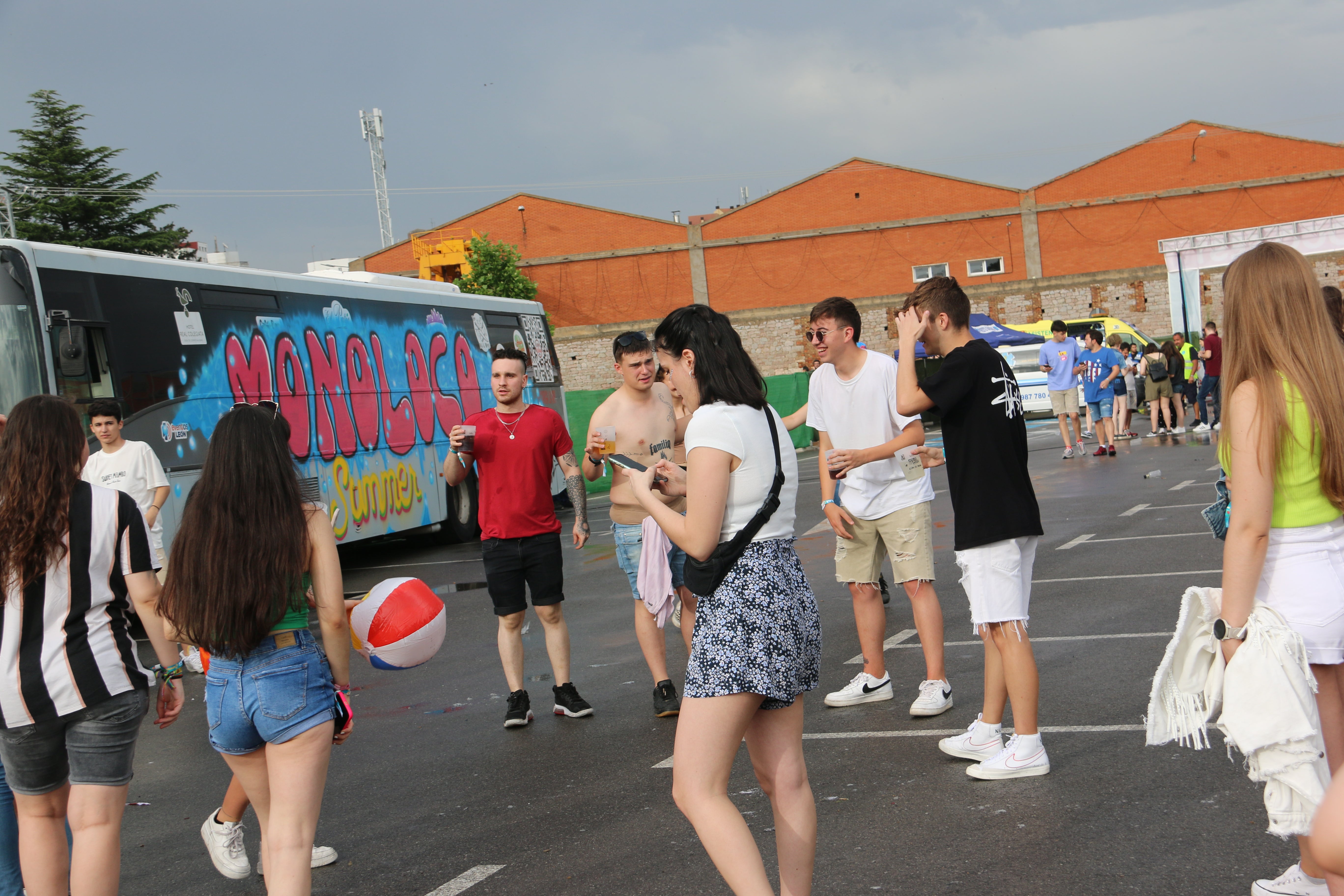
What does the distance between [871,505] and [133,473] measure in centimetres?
528

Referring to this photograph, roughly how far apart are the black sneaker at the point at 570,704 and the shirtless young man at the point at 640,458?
0.37 metres

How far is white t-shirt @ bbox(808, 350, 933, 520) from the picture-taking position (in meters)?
5.68

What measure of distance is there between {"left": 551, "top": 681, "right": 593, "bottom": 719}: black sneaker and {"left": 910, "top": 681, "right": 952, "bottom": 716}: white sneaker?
1.73m

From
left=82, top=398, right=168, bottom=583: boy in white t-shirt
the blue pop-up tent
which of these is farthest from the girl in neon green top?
the blue pop-up tent

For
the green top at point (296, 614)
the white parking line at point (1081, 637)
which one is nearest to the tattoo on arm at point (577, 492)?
the white parking line at point (1081, 637)

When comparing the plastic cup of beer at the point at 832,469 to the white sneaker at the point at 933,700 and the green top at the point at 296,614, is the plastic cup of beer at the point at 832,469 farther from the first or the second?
the green top at the point at 296,614

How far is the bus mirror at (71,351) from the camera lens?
9805 millimetres

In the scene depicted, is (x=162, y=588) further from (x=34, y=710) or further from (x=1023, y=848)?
→ (x=1023, y=848)

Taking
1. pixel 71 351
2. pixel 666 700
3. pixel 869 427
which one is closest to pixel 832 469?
pixel 869 427

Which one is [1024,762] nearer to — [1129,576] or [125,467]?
[1129,576]

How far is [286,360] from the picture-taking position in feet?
41.9

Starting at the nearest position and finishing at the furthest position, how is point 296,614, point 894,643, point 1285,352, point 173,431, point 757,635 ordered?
point 1285,352 < point 757,635 < point 296,614 < point 894,643 < point 173,431

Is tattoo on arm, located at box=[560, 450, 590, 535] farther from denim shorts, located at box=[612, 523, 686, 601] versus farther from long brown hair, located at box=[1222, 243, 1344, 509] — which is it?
long brown hair, located at box=[1222, 243, 1344, 509]

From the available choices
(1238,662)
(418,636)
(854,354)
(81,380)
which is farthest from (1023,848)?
(81,380)
